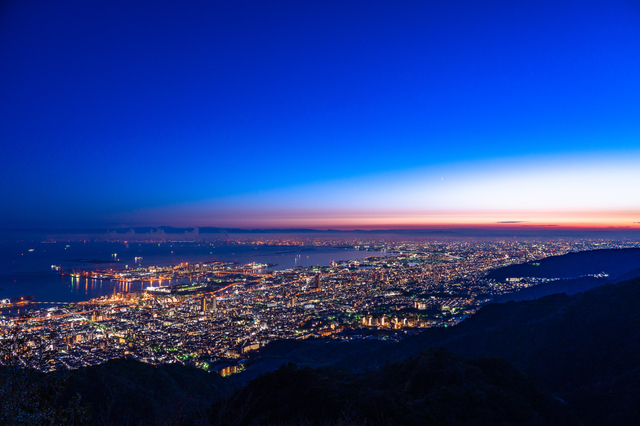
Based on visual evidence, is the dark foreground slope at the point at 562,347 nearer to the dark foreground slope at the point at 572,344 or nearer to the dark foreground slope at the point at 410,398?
the dark foreground slope at the point at 572,344

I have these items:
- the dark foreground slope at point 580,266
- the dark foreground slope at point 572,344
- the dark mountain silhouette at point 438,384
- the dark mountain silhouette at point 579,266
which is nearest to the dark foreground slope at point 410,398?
the dark mountain silhouette at point 438,384

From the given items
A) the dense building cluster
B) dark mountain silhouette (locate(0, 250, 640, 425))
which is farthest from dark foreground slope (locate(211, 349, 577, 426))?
the dense building cluster

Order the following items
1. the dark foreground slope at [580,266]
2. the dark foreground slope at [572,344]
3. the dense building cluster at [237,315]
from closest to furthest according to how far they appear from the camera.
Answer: the dark foreground slope at [572,344] < the dense building cluster at [237,315] < the dark foreground slope at [580,266]

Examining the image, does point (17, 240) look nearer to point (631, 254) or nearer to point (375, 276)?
point (375, 276)

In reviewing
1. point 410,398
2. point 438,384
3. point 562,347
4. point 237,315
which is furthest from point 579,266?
point 410,398

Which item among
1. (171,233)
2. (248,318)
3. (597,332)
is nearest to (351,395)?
(597,332)

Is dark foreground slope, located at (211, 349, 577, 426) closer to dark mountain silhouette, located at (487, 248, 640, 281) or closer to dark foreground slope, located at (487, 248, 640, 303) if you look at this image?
dark foreground slope, located at (487, 248, 640, 303)

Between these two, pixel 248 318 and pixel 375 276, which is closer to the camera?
pixel 248 318

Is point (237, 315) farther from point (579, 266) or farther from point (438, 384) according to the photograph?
point (579, 266)
